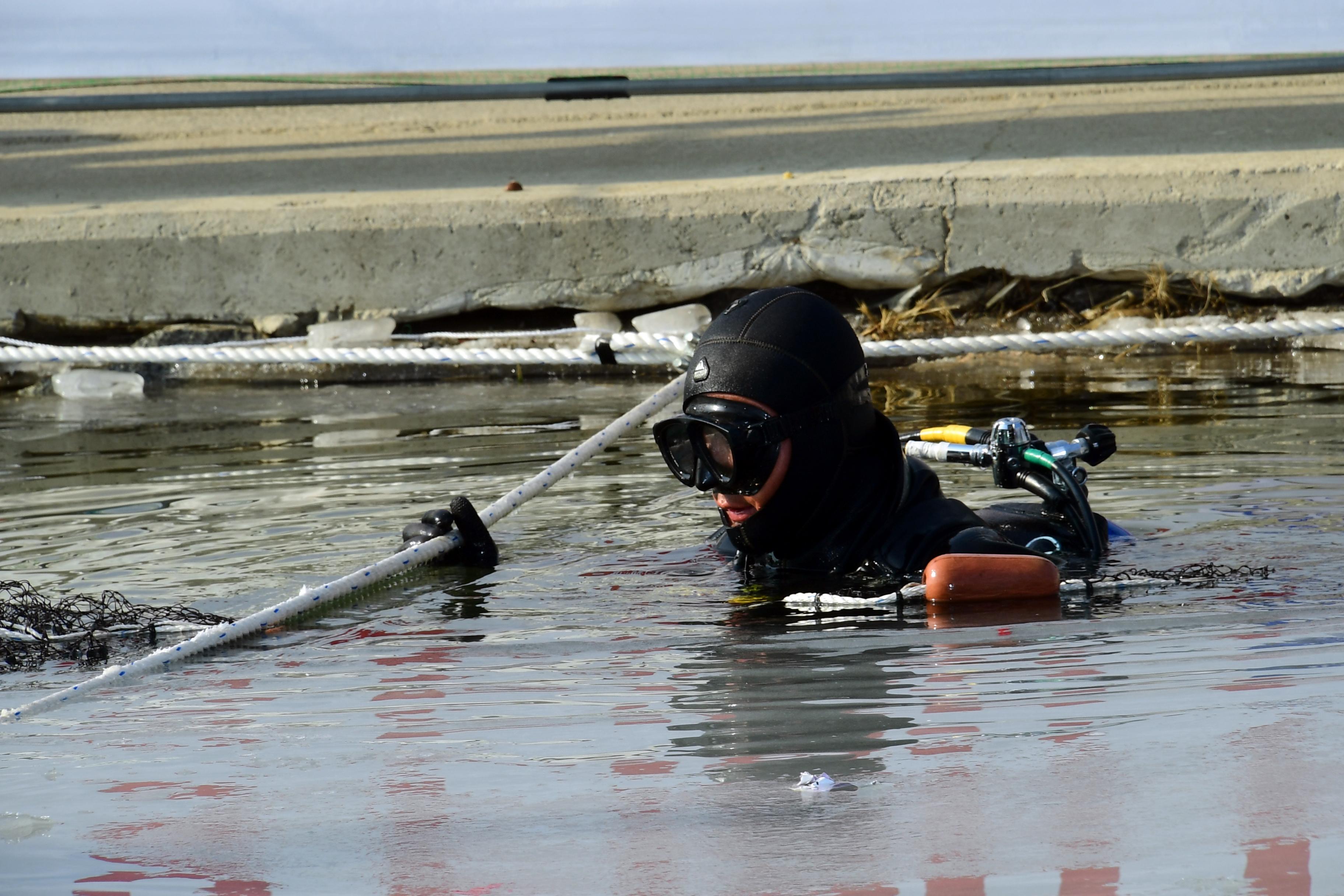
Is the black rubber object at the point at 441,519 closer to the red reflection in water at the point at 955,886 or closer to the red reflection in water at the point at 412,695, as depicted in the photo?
the red reflection in water at the point at 412,695

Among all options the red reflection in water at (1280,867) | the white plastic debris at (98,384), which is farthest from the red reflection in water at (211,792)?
the white plastic debris at (98,384)

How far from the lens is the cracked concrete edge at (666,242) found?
7895 mm

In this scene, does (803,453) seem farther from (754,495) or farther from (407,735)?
(407,735)

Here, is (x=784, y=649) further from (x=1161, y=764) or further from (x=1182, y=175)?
(x=1182, y=175)

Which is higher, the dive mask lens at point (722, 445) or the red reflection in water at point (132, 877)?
the dive mask lens at point (722, 445)

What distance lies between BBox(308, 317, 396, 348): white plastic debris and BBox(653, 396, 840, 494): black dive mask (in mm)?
4624

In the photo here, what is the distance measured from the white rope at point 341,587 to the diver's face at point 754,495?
31.8 inches

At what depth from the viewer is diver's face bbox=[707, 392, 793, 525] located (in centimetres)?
352

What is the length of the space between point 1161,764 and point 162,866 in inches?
53.0

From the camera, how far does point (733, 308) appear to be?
3.69m

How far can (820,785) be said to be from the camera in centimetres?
220

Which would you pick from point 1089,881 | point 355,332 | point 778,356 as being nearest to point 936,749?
point 1089,881

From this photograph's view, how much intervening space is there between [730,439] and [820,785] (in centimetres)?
134

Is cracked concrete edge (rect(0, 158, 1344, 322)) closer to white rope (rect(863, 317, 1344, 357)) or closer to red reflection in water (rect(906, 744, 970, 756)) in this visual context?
white rope (rect(863, 317, 1344, 357))
